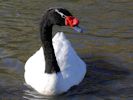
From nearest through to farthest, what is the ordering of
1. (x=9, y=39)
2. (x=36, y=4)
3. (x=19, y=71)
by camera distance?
(x=19, y=71) < (x=9, y=39) < (x=36, y=4)

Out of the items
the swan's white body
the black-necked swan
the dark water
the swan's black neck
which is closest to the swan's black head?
the black-necked swan

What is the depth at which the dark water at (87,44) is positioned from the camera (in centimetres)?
962

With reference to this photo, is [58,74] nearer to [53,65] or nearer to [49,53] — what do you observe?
[53,65]

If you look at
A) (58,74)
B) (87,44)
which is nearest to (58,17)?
(58,74)

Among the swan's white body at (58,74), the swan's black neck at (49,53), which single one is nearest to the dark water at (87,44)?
the swan's white body at (58,74)

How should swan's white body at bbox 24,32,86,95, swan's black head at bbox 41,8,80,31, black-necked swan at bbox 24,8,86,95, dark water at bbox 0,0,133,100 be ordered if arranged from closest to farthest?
1. swan's black head at bbox 41,8,80,31
2. black-necked swan at bbox 24,8,86,95
3. swan's white body at bbox 24,32,86,95
4. dark water at bbox 0,0,133,100

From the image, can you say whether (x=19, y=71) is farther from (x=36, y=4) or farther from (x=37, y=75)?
(x=36, y=4)

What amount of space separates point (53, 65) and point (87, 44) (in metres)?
2.11

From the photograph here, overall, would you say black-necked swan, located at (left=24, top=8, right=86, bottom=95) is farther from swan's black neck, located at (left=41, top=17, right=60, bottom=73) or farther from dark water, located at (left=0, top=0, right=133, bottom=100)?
dark water, located at (left=0, top=0, right=133, bottom=100)

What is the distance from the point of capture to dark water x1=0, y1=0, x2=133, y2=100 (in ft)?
31.6

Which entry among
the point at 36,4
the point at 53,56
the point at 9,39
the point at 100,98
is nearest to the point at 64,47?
the point at 53,56

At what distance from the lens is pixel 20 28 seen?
1234 centimetres

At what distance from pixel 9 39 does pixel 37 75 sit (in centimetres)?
224

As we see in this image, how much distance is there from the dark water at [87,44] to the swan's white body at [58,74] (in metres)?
0.13
